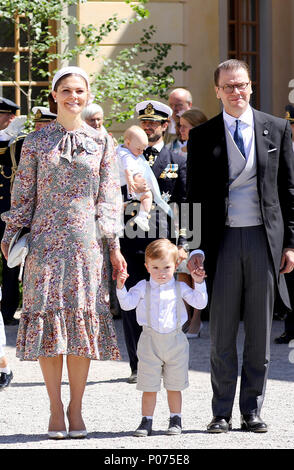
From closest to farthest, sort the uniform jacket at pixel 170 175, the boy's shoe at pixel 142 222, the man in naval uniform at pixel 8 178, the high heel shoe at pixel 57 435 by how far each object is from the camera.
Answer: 1. the high heel shoe at pixel 57 435
2. the boy's shoe at pixel 142 222
3. the uniform jacket at pixel 170 175
4. the man in naval uniform at pixel 8 178

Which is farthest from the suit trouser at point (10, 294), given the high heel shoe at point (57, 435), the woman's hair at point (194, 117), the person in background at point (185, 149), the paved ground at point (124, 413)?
the high heel shoe at point (57, 435)

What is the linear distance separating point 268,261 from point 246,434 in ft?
2.87

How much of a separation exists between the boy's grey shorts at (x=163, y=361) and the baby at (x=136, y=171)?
5.46 ft

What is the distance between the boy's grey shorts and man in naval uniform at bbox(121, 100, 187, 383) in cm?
146

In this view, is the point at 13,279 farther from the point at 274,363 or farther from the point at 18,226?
the point at 18,226

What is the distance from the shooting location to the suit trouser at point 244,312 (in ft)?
19.4

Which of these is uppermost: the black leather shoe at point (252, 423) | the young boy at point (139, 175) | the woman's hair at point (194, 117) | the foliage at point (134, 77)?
the foliage at point (134, 77)

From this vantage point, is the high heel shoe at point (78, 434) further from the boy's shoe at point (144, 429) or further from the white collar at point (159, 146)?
the white collar at point (159, 146)

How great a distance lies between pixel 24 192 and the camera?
227 inches

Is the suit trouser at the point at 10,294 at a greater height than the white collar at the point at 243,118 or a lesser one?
lesser

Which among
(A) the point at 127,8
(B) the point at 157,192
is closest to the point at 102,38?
(A) the point at 127,8

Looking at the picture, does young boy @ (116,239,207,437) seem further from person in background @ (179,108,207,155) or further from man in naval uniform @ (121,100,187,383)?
person in background @ (179,108,207,155)

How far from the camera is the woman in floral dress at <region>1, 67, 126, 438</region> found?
5.67 m

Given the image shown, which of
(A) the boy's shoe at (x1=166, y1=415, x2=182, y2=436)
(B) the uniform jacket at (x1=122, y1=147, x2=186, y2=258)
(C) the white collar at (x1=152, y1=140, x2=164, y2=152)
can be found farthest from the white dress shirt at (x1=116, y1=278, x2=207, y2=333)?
(C) the white collar at (x1=152, y1=140, x2=164, y2=152)
